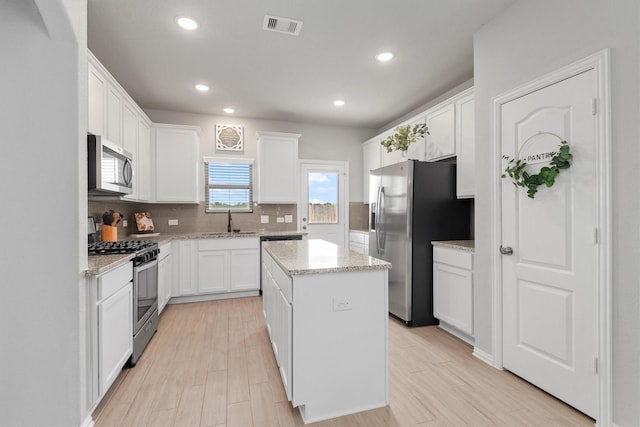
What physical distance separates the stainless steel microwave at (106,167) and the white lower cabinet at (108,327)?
62cm

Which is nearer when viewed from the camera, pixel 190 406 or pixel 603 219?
pixel 603 219

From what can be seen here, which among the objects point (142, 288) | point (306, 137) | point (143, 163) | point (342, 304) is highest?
point (306, 137)

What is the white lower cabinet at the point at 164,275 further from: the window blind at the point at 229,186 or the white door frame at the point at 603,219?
the white door frame at the point at 603,219

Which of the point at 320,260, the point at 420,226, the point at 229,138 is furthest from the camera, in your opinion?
the point at 229,138

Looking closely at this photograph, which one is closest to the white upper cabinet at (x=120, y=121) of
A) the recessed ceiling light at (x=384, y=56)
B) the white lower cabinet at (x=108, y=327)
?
the white lower cabinet at (x=108, y=327)

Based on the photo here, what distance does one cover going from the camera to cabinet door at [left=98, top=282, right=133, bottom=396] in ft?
5.98

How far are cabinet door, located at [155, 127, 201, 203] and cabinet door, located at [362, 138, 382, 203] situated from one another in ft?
9.11

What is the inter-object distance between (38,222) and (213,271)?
2566 mm

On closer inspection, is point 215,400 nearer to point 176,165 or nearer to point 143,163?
point 143,163

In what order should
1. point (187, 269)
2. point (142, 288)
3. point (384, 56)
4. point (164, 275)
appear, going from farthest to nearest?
point (187, 269) < point (164, 275) < point (384, 56) < point (142, 288)

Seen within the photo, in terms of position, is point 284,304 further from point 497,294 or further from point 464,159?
point 464,159

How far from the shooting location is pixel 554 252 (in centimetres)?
194

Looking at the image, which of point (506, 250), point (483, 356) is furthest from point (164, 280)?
point (506, 250)

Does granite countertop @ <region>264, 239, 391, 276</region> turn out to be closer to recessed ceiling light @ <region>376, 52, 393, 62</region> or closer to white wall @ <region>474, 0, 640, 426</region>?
white wall @ <region>474, 0, 640, 426</region>
